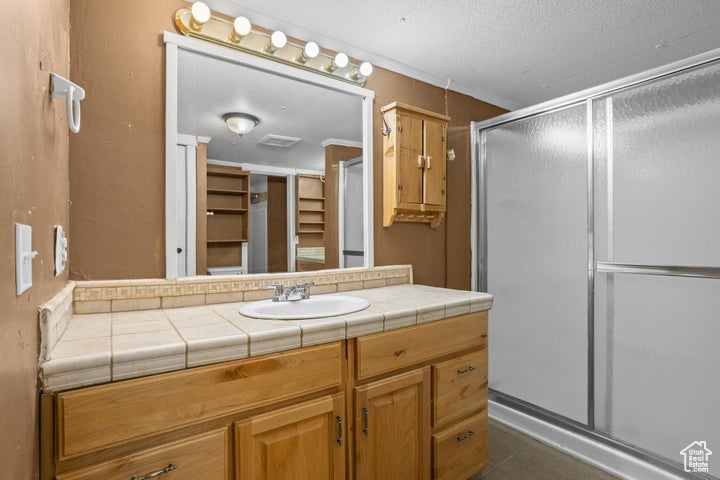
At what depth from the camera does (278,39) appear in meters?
1.66

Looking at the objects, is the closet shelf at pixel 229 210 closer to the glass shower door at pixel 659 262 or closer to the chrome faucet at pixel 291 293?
the chrome faucet at pixel 291 293

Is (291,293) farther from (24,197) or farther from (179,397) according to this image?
(24,197)

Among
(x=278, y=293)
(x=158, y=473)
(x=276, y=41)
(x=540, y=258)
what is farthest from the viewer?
(x=540, y=258)

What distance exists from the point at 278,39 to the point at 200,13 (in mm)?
332

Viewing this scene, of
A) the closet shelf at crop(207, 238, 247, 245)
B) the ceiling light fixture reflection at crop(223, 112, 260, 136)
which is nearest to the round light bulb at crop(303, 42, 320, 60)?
the ceiling light fixture reflection at crop(223, 112, 260, 136)

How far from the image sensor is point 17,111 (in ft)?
2.18

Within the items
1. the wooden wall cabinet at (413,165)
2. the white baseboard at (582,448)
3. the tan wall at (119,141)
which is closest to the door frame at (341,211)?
the wooden wall cabinet at (413,165)

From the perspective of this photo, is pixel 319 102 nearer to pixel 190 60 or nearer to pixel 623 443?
pixel 190 60

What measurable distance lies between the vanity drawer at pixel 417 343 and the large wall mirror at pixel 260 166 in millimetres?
660

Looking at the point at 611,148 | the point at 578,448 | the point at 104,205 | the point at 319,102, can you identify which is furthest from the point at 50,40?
the point at 578,448

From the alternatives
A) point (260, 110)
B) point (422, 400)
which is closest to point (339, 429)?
point (422, 400)

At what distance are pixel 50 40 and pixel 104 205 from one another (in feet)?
1.83

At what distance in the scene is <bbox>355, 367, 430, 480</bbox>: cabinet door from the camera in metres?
1.28

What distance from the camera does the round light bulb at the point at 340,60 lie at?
1868 millimetres
